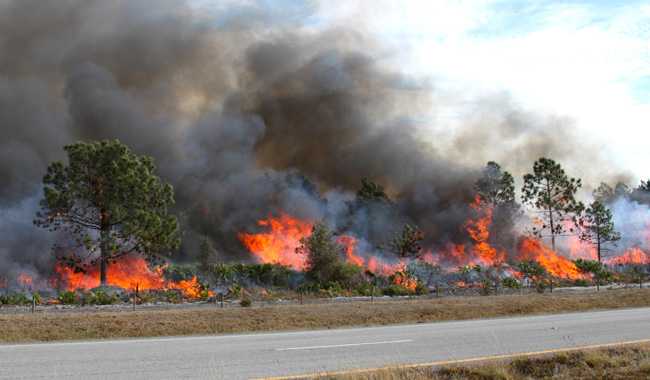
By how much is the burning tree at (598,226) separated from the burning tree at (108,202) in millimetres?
45383

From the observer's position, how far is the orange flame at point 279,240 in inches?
2106

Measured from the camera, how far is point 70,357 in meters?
12.2

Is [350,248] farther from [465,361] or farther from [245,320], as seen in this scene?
[465,361]

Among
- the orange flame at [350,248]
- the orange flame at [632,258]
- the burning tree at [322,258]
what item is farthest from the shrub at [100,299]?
the orange flame at [632,258]

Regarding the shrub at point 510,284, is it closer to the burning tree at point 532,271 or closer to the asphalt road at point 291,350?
the burning tree at point 532,271

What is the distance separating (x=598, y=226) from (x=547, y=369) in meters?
61.6

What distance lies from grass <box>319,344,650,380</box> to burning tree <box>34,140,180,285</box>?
33409mm

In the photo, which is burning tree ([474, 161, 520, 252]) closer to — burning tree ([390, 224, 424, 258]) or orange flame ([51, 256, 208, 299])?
burning tree ([390, 224, 424, 258])

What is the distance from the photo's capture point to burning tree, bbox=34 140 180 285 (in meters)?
41.5

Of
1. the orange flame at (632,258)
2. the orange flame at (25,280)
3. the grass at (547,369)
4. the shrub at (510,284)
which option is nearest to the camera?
the grass at (547,369)

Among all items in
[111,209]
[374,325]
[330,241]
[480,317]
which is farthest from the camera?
[330,241]

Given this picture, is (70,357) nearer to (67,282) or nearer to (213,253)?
(67,282)

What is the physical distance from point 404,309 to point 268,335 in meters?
10.1

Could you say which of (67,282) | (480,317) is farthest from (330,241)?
(480,317)
